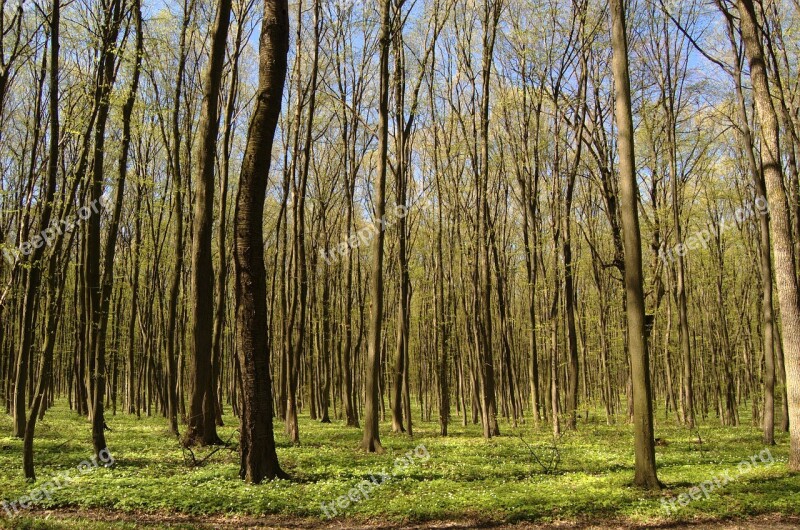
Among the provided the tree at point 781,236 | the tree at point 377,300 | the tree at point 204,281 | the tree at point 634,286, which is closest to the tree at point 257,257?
the tree at point 377,300

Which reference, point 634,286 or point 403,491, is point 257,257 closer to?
point 403,491

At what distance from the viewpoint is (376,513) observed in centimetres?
745

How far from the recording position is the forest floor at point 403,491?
7035 millimetres

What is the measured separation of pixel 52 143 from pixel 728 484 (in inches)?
481

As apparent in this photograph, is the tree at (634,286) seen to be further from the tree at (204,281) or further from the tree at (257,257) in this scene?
the tree at (204,281)

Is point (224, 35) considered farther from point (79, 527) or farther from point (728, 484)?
point (728, 484)

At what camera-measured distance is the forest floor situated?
7.04m

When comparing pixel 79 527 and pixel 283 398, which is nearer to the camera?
pixel 79 527

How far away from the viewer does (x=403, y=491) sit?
853 cm

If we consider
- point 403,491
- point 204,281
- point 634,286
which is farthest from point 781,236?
point 204,281

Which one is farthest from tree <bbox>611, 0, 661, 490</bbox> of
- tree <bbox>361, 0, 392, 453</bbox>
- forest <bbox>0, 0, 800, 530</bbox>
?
tree <bbox>361, 0, 392, 453</bbox>

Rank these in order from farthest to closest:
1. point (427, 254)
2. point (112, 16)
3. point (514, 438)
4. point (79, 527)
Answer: point (427, 254)
point (514, 438)
point (112, 16)
point (79, 527)

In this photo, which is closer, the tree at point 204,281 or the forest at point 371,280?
the forest at point 371,280

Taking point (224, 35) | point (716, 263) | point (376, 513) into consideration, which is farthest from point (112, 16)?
point (716, 263)
